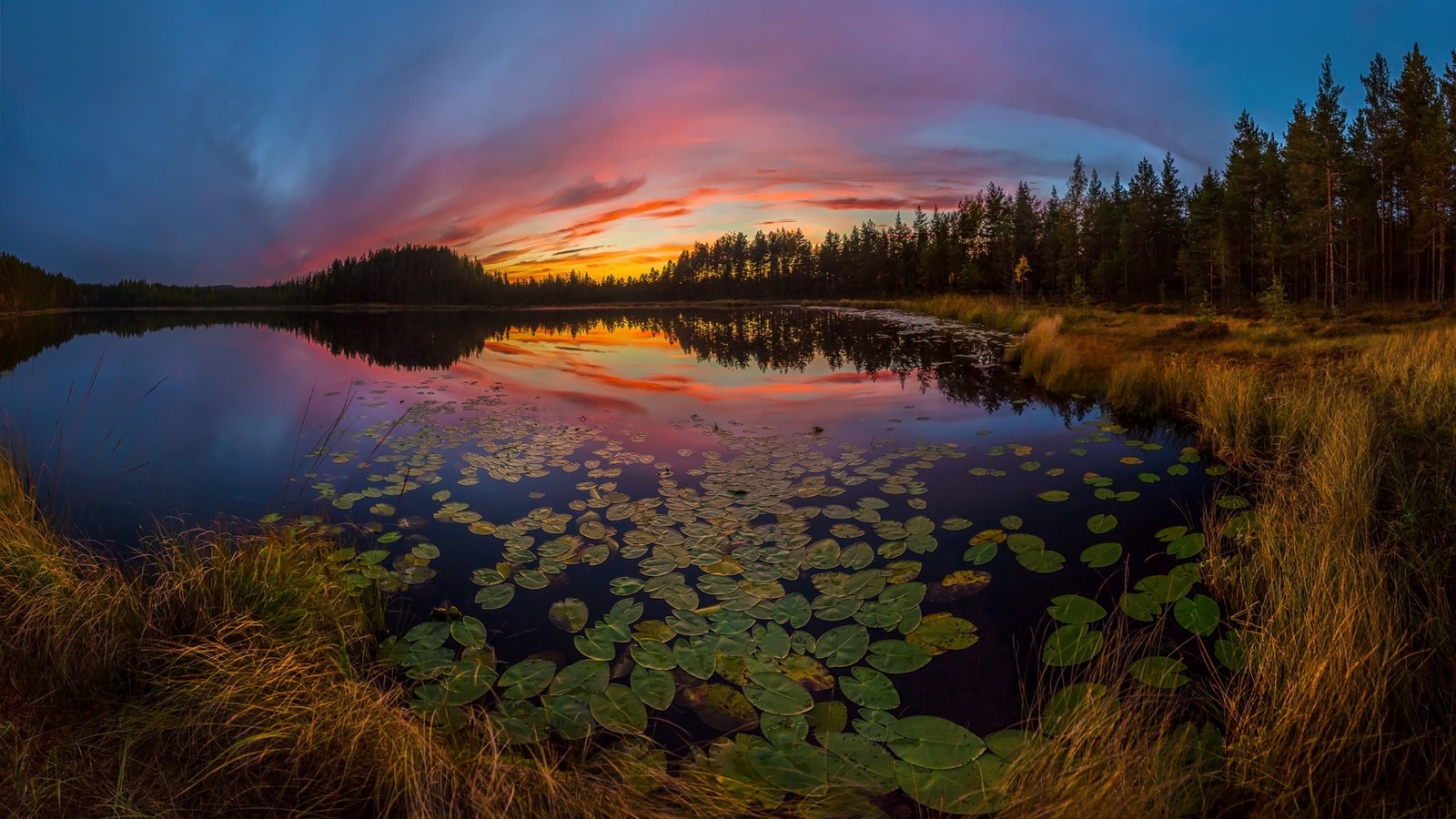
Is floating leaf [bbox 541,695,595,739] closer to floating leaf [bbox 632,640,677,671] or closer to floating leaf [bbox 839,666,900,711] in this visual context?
floating leaf [bbox 632,640,677,671]

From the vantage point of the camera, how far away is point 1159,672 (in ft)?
10.5

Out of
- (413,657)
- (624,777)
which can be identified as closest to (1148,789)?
(624,777)

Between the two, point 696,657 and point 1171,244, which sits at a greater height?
point 1171,244

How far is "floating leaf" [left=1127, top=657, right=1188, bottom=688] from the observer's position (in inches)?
122

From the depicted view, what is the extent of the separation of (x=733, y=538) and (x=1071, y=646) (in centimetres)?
273

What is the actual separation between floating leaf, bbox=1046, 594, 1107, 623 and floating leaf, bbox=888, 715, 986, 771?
1586 millimetres

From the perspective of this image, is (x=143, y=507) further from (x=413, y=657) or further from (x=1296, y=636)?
(x=1296, y=636)

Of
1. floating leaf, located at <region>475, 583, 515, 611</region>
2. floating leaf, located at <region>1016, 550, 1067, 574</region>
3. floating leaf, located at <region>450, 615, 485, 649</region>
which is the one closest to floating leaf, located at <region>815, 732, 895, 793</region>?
floating leaf, located at <region>450, 615, 485, 649</region>

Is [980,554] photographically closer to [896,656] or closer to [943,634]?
[943,634]

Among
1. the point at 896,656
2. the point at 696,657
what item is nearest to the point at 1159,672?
the point at 896,656

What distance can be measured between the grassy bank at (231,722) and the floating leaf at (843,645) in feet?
4.11

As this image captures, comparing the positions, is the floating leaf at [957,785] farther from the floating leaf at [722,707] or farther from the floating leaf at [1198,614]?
the floating leaf at [1198,614]

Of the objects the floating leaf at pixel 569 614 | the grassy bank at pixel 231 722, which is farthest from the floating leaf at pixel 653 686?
the floating leaf at pixel 569 614

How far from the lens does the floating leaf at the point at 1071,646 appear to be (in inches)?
138
